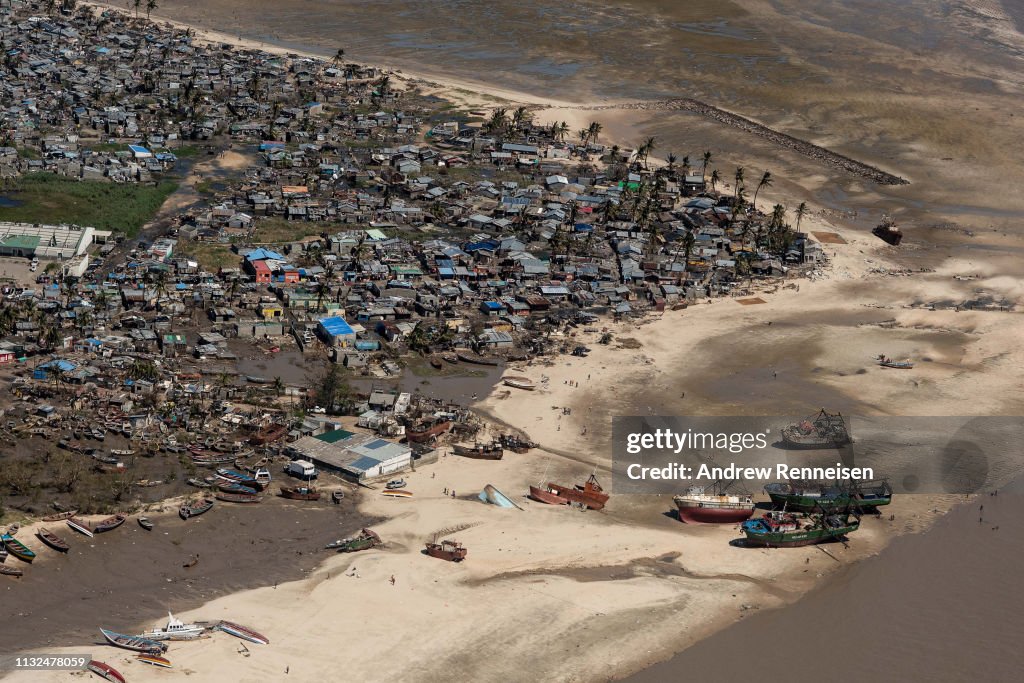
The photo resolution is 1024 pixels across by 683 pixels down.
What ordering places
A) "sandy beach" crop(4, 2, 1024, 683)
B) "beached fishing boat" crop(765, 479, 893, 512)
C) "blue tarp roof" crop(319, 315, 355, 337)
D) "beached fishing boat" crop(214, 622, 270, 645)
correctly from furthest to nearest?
1. "blue tarp roof" crop(319, 315, 355, 337)
2. "beached fishing boat" crop(765, 479, 893, 512)
3. "sandy beach" crop(4, 2, 1024, 683)
4. "beached fishing boat" crop(214, 622, 270, 645)

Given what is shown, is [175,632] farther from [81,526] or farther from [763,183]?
[763,183]

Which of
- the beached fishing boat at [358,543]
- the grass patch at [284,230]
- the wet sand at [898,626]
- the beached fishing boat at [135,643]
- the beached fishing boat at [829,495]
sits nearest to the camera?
the beached fishing boat at [135,643]

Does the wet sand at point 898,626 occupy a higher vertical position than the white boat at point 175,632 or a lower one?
higher

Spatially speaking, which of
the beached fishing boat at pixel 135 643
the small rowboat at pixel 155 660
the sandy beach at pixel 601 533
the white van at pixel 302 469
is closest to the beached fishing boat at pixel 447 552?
the sandy beach at pixel 601 533

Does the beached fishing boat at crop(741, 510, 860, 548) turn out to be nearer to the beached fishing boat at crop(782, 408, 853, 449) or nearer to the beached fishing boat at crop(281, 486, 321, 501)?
the beached fishing boat at crop(782, 408, 853, 449)

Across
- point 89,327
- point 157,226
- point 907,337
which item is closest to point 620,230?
point 907,337

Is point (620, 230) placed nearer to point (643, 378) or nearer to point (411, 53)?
point (643, 378)

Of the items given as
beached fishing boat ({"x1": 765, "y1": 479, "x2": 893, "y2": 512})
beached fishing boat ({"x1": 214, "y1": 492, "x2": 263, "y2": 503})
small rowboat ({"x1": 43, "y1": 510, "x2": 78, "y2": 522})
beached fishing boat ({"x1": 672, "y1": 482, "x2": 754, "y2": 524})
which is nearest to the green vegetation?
beached fishing boat ({"x1": 214, "y1": 492, "x2": 263, "y2": 503})

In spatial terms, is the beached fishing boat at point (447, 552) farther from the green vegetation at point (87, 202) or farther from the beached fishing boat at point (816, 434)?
the green vegetation at point (87, 202)
